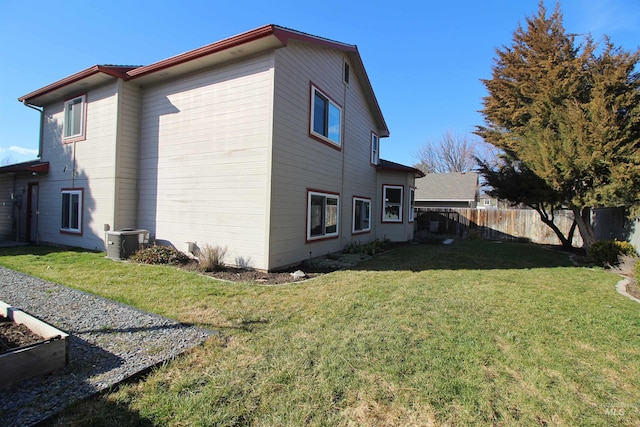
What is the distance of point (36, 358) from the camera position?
272cm

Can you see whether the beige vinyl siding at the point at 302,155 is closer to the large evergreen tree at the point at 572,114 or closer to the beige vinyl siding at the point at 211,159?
the beige vinyl siding at the point at 211,159

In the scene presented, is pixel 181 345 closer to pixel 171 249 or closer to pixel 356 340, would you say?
pixel 356 340

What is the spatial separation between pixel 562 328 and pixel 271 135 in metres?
6.39

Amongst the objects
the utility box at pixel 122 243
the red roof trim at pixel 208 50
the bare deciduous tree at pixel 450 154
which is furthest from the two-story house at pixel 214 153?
the bare deciduous tree at pixel 450 154

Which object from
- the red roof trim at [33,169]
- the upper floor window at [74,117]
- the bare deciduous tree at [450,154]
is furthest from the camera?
the bare deciduous tree at [450,154]

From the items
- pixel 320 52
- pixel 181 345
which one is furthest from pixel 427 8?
pixel 181 345

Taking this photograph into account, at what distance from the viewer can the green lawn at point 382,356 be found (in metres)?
2.44

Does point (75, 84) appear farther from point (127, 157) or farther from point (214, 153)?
point (214, 153)

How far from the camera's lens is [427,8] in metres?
10.8

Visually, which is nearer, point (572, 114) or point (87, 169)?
point (572, 114)

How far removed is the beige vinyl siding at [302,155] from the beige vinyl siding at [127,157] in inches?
204

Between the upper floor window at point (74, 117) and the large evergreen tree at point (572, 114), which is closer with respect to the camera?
the large evergreen tree at point (572, 114)

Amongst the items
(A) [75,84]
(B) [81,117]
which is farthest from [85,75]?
(B) [81,117]

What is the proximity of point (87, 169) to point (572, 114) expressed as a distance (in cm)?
1577
